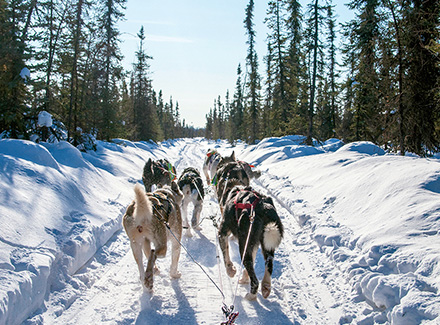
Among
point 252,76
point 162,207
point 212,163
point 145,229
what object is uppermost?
point 252,76

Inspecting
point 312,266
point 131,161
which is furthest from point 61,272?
point 131,161

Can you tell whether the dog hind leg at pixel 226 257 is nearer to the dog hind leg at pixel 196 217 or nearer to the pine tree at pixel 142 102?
the dog hind leg at pixel 196 217

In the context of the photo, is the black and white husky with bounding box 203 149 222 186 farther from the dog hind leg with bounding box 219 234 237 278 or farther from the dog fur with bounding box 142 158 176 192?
the dog hind leg with bounding box 219 234 237 278

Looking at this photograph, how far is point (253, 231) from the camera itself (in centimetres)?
359

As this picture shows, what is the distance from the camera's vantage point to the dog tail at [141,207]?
3.38 meters

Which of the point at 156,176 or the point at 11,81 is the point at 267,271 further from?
the point at 11,81

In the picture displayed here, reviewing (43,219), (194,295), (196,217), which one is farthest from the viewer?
(196,217)

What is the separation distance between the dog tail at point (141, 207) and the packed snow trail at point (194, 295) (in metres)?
1.08

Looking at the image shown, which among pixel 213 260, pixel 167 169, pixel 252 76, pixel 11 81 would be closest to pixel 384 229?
pixel 213 260

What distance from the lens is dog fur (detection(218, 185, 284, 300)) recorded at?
3498 mm

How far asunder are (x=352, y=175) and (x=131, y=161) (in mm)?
10432

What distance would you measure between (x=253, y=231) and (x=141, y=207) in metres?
1.47

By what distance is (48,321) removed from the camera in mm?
3021

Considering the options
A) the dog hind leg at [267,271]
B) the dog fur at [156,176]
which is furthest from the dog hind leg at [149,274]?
the dog fur at [156,176]
